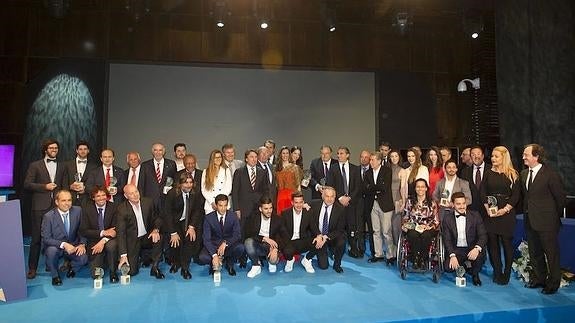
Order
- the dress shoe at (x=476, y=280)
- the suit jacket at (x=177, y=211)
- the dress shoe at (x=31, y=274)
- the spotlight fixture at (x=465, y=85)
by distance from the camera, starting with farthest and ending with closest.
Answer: the spotlight fixture at (x=465, y=85) → the suit jacket at (x=177, y=211) → the dress shoe at (x=31, y=274) → the dress shoe at (x=476, y=280)

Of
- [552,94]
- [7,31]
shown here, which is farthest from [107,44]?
[552,94]

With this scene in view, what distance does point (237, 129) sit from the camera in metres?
7.60

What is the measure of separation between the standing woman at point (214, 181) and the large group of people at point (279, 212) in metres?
0.01

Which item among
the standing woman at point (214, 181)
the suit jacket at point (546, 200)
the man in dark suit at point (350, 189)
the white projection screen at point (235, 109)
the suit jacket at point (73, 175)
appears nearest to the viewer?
the suit jacket at point (546, 200)

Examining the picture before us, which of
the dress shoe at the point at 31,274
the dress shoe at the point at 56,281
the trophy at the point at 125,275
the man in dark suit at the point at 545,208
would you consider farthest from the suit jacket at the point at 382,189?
the dress shoe at the point at 31,274

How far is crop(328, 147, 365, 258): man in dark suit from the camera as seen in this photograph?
17.2 ft

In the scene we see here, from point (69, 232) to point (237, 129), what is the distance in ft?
12.7

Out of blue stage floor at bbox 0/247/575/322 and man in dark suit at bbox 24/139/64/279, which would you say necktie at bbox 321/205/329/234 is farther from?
man in dark suit at bbox 24/139/64/279

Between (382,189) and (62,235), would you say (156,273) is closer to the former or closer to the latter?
(62,235)

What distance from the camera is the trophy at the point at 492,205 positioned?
392 centimetres

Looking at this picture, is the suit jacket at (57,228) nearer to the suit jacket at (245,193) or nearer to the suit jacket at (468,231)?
the suit jacket at (245,193)

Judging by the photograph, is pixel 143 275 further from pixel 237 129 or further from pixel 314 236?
pixel 237 129

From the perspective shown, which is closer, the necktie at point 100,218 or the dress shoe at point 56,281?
the dress shoe at point 56,281

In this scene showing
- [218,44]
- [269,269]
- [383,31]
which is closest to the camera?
[269,269]
